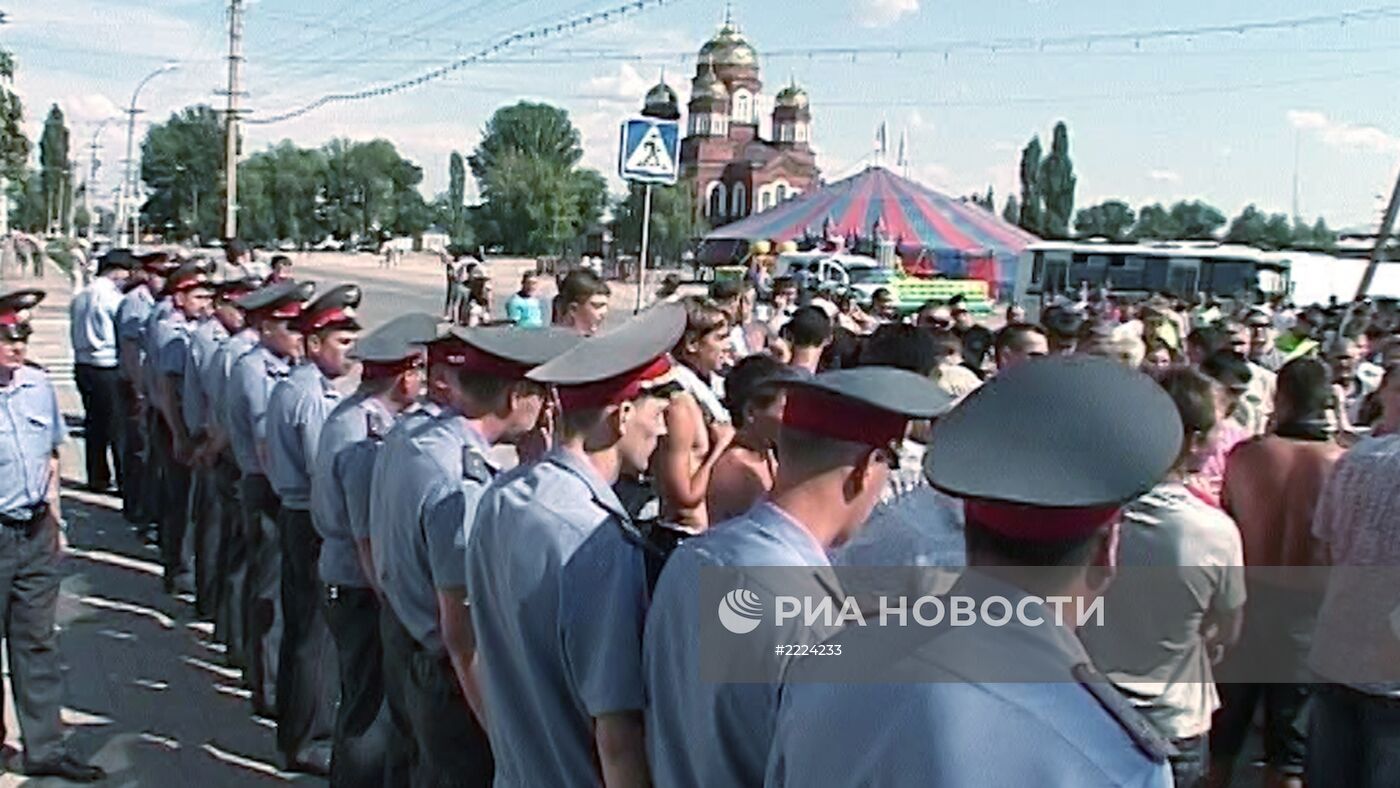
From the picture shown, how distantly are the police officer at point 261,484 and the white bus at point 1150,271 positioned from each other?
28.3 meters

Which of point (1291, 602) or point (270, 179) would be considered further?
point (270, 179)

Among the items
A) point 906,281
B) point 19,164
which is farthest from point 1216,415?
point 906,281

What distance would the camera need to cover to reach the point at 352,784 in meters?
5.34

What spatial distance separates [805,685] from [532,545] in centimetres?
113

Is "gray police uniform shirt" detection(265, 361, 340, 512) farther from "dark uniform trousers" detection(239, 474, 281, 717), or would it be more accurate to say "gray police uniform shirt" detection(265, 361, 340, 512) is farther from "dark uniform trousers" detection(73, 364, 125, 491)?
"dark uniform trousers" detection(73, 364, 125, 491)

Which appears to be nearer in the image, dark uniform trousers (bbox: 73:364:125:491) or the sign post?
the sign post

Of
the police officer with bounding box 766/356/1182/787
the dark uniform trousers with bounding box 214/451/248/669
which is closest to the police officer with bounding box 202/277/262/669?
the dark uniform trousers with bounding box 214/451/248/669

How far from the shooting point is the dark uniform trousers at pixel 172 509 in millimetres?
9242

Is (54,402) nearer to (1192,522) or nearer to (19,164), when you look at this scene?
(1192,522)

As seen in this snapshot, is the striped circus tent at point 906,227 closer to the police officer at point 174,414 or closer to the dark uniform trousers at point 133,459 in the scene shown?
the dark uniform trousers at point 133,459

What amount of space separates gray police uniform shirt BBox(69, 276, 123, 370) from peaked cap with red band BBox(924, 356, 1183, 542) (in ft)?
35.0

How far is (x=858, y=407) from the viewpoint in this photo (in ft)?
8.57

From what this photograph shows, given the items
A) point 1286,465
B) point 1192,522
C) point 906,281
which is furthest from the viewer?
point 906,281

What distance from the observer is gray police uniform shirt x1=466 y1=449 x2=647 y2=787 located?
2900 mm
